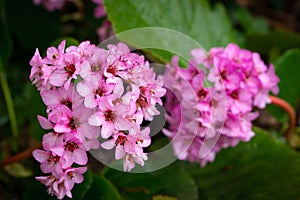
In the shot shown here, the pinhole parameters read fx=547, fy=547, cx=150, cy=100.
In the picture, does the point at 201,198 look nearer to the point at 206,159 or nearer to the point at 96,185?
the point at 206,159

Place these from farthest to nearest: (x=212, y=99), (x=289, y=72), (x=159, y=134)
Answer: (x=289, y=72), (x=159, y=134), (x=212, y=99)

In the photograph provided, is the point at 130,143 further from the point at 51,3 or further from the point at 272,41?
the point at 272,41

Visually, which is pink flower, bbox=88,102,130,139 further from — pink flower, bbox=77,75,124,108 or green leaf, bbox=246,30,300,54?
green leaf, bbox=246,30,300,54

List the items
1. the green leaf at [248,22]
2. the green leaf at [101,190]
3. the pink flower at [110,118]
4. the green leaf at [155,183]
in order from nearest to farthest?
the pink flower at [110,118]
the green leaf at [101,190]
the green leaf at [155,183]
the green leaf at [248,22]

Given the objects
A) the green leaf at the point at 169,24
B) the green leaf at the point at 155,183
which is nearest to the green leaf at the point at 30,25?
the green leaf at the point at 169,24

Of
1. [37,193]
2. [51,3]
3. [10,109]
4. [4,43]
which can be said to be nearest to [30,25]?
[51,3]

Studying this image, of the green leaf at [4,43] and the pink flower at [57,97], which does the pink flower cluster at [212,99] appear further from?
the green leaf at [4,43]
